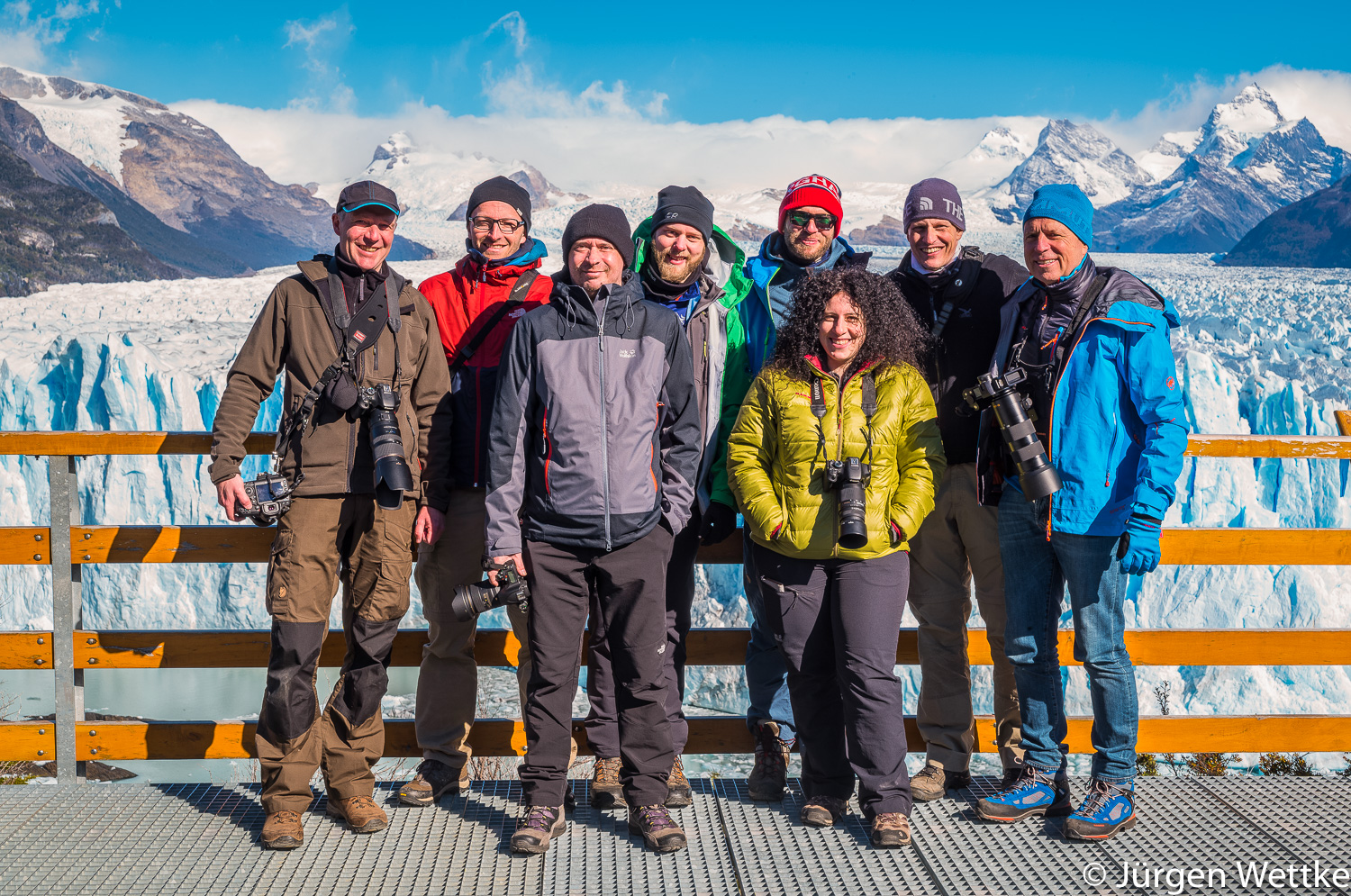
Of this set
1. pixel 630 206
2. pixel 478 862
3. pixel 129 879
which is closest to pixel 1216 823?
pixel 478 862

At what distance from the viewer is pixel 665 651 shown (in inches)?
110

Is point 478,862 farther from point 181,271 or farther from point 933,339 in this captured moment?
point 181,271

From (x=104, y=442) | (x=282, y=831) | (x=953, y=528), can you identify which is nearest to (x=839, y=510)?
(x=953, y=528)

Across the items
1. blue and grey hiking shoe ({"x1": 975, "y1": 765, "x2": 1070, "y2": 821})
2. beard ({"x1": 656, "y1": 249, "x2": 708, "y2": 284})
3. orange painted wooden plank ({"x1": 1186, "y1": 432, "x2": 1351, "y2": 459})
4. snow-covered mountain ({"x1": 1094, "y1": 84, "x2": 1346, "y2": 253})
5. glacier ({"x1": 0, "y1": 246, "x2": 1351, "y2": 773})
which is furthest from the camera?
snow-covered mountain ({"x1": 1094, "y1": 84, "x2": 1346, "y2": 253})

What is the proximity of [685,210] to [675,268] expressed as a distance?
0.19 meters

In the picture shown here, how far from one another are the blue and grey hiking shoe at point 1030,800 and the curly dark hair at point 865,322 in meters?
1.36

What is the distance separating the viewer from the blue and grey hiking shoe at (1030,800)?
9.10ft

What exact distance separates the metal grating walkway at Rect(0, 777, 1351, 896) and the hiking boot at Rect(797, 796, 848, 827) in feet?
0.11

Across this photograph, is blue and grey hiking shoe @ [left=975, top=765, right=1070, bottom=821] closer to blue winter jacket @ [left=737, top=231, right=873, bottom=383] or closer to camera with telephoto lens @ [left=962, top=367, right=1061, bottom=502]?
camera with telephoto lens @ [left=962, top=367, right=1061, bottom=502]

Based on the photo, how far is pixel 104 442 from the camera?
2.89m

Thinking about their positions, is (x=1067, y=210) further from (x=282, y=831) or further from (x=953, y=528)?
(x=282, y=831)

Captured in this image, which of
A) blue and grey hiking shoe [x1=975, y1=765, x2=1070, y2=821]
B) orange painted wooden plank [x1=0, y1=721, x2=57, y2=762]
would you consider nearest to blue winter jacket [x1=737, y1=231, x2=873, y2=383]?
blue and grey hiking shoe [x1=975, y1=765, x2=1070, y2=821]

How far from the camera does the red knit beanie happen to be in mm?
2965

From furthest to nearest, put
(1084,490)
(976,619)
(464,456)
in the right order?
(976,619) < (464,456) < (1084,490)
